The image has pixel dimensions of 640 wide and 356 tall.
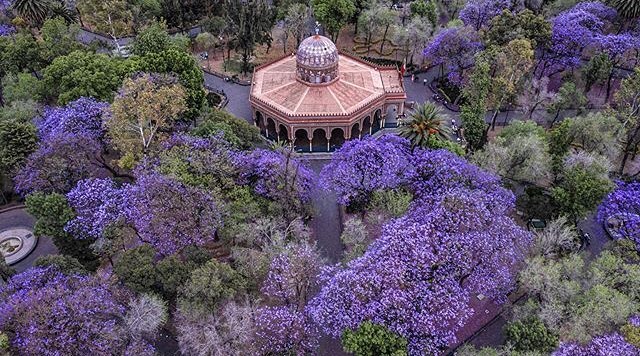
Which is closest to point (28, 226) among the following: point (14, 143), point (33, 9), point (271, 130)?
point (14, 143)

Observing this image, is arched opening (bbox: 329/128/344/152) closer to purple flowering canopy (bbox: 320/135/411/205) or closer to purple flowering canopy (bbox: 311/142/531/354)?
purple flowering canopy (bbox: 320/135/411/205)

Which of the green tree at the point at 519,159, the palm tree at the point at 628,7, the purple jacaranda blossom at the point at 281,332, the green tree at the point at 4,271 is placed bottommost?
the green tree at the point at 4,271

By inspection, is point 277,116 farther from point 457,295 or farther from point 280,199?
point 457,295

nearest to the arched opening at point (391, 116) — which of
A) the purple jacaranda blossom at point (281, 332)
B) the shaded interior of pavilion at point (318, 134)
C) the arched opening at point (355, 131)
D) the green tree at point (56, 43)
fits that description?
the shaded interior of pavilion at point (318, 134)

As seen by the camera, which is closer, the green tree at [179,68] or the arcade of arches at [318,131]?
the green tree at [179,68]

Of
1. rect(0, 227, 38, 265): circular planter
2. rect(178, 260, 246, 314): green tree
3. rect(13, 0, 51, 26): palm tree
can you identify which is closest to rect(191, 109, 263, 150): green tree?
rect(178, 260, 246, 314): green tree

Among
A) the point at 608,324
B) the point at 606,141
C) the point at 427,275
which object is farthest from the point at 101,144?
the point at 606,141

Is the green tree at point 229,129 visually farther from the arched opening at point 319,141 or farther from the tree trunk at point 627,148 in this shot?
the tree trunk at point 627,148
